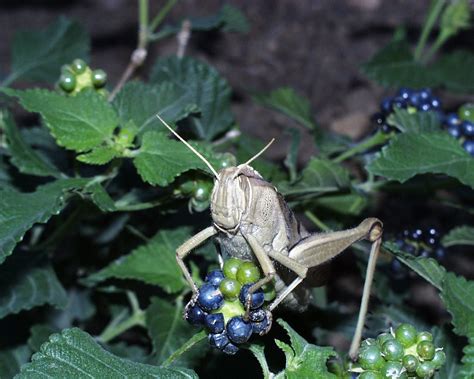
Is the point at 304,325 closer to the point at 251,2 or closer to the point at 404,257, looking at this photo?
the point at 404,257

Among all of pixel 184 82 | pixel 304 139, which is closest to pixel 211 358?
pixel 184 82

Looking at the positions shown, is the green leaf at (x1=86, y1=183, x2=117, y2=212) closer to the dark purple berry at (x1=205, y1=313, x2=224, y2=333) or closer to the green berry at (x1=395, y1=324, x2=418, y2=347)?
the dark purple berry at (x1=205, y1=313, x2=224, y2=333)

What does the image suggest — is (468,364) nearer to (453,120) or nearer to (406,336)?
(406,336)

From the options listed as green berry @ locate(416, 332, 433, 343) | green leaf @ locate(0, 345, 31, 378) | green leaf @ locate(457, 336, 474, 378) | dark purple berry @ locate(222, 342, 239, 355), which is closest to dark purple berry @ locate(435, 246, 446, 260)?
green leaf @ locate(457, 336, 474, 378)

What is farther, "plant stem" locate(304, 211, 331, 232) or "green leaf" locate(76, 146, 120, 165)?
"plant stem" locate(304, 211, 331, 232)

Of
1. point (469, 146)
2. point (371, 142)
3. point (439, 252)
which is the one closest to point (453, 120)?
point (469, 146)
